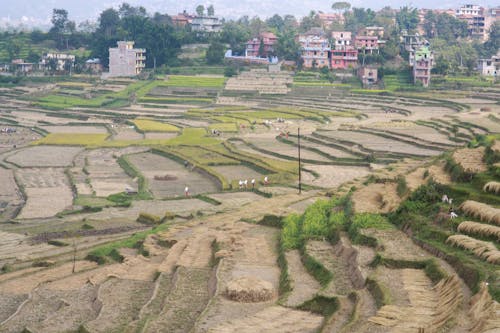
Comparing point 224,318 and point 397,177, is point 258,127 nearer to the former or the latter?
point 397,177

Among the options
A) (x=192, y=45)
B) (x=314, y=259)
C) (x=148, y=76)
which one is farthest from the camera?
(x=192, y=45)

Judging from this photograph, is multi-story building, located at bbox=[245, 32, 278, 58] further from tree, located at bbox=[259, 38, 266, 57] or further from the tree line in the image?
the tree line

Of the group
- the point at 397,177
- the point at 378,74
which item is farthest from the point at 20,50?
the point at 397,177

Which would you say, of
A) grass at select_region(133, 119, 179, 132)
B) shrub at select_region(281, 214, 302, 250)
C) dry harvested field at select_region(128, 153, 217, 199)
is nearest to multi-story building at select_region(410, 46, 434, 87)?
grass at select_region(133, 119, 179, 132)

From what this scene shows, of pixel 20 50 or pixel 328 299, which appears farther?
pixel 20 50

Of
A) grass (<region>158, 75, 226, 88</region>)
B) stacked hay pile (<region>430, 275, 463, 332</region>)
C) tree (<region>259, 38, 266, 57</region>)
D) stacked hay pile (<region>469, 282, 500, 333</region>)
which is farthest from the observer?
tree (<region>259, 38, 266, 57</region>)

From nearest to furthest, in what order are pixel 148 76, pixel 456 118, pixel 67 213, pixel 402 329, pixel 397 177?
pixel 402 329
pixel 397 177
pixel 67 213
pixel 456 118
pixel 148 76
